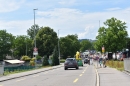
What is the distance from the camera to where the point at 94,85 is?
16875 mm

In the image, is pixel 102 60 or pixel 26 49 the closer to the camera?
pixel 102 60

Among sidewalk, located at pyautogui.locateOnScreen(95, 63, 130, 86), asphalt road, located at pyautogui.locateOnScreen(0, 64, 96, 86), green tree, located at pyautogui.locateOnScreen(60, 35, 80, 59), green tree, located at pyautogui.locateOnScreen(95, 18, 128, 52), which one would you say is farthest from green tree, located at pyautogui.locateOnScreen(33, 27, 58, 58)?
sidewalk, located at pyautogui.locateOnScreen(95, 63, 130, 86)

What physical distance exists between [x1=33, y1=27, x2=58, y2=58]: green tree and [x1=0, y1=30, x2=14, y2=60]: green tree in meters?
30.9

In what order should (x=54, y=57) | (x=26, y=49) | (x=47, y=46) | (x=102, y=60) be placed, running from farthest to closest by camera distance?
(x=26, y=49), (x=47, y=46), (x=54, y=57), (x=102, y=60)

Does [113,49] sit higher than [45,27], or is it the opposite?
[45,27]

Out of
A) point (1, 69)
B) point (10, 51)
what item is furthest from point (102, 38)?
point (10, 51)

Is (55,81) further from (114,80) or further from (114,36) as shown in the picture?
(114,36)

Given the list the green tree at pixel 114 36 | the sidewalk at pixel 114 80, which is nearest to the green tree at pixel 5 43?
the green tree at pixel 114 36

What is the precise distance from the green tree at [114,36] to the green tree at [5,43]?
213 feet

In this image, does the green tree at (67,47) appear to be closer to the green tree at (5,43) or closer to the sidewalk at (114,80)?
the green tree at (5,43)

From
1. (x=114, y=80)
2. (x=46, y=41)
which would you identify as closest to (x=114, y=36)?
(x=46, y=41)

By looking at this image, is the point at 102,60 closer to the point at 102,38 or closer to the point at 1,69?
the point at 1,69

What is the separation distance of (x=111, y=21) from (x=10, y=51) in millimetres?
71360

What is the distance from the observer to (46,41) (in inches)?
4058
